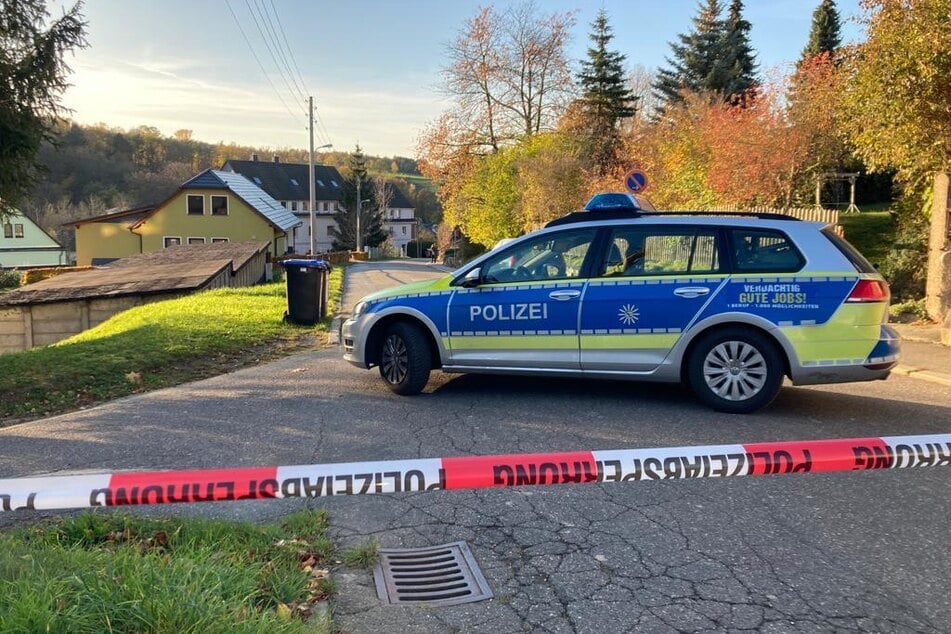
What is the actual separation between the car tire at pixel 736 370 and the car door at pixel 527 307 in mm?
1106

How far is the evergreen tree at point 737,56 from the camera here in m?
40.8

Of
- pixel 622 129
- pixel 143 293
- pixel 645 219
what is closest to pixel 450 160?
pixel 622 129

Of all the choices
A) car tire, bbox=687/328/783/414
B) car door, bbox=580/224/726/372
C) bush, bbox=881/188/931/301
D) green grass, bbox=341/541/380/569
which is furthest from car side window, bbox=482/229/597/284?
bush, bbox=881/188/931/301

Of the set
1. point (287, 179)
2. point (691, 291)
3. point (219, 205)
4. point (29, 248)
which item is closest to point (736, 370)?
point (691, 291)

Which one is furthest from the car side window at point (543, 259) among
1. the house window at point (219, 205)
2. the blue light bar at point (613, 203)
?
the house window at point (219, 205)

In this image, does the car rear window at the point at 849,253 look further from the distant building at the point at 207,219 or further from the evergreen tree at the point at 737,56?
the distant building at the point at 207,219

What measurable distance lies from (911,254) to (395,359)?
33.9 ft

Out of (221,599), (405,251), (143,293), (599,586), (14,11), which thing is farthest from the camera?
(405,251)

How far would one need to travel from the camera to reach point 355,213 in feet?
264

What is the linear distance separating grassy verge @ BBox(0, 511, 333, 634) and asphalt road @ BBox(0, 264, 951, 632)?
10.0 inches

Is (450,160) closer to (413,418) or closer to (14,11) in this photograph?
(14,11)

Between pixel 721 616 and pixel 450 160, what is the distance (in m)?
36.1

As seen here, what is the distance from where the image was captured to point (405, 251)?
99.4 meters

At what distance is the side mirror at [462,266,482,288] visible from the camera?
22.3 ft
